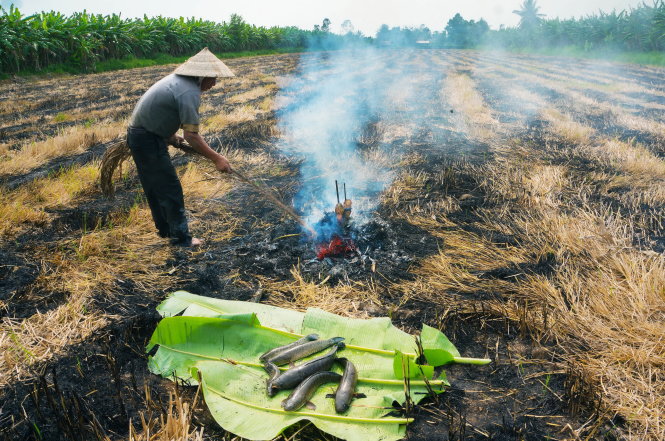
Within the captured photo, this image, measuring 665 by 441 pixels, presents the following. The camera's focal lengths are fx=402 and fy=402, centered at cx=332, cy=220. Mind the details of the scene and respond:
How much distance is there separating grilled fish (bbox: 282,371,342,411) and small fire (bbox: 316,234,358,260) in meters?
1.83

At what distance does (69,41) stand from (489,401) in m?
24.2

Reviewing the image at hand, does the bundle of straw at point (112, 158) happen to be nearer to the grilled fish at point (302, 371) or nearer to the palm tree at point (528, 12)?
the grilled fish at point (302, 371)

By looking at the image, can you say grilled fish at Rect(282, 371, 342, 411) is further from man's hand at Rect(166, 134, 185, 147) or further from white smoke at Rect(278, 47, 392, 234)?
man's hand at Rect(166, 134, 185, 147)

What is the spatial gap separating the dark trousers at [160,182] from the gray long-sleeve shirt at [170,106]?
0.15 meters

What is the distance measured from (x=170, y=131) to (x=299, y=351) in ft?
9.31

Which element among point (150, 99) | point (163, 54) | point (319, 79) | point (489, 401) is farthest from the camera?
point (163, 54)

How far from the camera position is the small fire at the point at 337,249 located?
443cm

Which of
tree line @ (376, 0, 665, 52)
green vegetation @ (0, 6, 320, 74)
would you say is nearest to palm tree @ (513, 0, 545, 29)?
tree line @ (376, 0, 665, 52)

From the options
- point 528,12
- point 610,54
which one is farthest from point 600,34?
point 528,12

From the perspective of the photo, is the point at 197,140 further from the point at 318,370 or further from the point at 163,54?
the point at 163,54

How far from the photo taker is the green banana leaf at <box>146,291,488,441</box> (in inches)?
91.6

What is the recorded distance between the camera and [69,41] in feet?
64.6

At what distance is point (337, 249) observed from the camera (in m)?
4.45

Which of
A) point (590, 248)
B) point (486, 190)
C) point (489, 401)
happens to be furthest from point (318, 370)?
point (486, 190)
